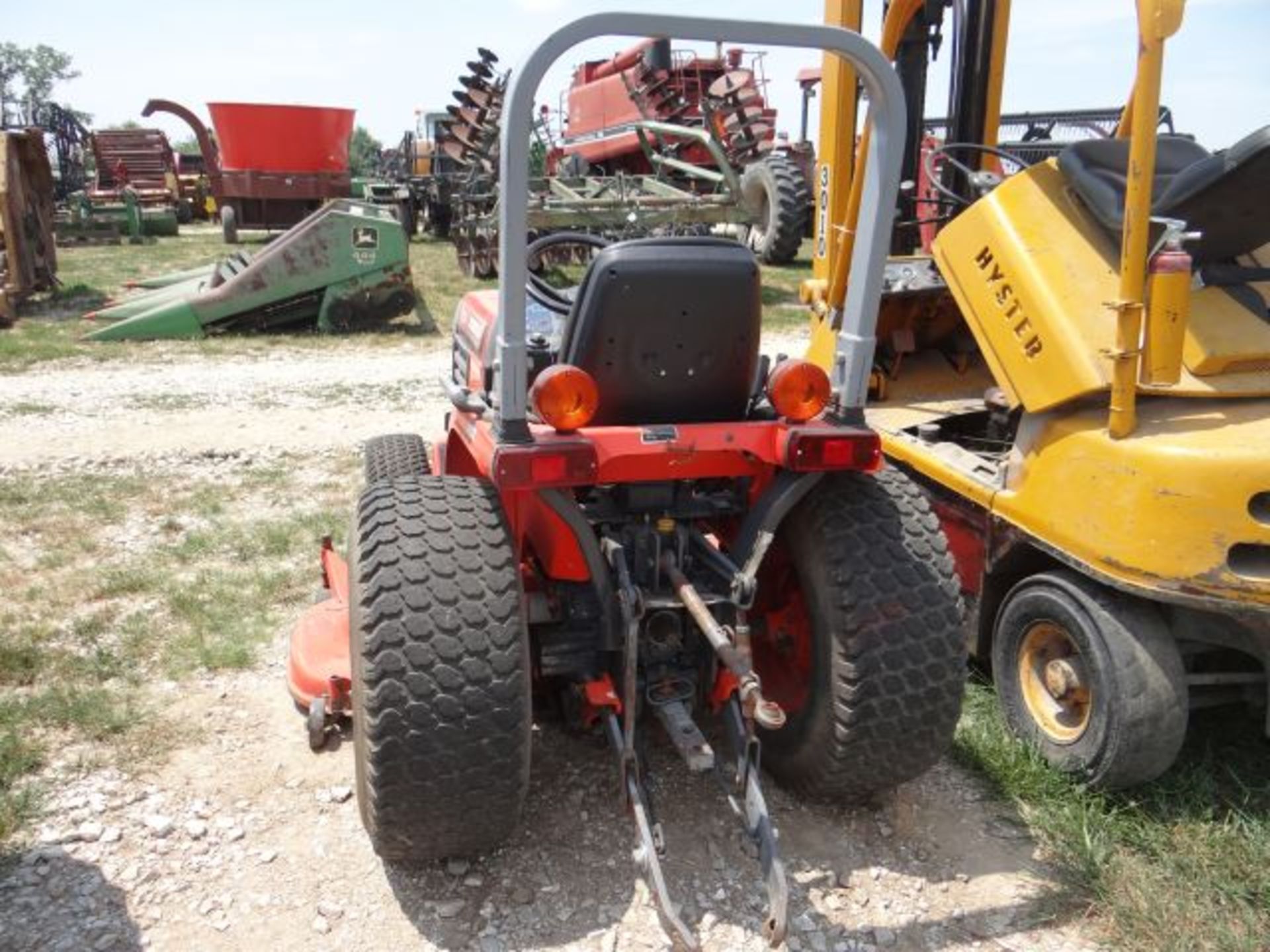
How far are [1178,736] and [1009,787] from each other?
481 mm

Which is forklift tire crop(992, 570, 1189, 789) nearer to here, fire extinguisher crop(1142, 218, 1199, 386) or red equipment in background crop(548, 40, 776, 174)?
fire extinguisher crop(1142, 218, 1199, 386)

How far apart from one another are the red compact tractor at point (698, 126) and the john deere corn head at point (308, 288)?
410 centimetres

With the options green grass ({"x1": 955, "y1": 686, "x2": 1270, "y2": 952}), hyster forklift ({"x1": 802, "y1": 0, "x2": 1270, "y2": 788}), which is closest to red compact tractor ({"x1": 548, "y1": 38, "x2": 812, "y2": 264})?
hyster forklift ({"x1": 802, "y1": 0, "x2": 1270, "y2": 788})

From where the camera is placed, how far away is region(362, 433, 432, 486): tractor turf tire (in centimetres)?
449

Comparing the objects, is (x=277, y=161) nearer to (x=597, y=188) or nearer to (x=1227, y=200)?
(x=597, y=188)

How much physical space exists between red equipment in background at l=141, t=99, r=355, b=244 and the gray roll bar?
14.8m

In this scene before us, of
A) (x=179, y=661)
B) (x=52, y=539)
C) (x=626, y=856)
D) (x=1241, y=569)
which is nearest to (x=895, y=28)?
(x=1241, y=569)

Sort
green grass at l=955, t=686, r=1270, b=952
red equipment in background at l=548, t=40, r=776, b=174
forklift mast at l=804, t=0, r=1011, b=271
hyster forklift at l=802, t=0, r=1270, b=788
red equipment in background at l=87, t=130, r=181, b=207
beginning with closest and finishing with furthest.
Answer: green grass at l=955, t=686, r=1270, b=952 → hyster forklift at l=802, t=0, r=1270, b=788 → forklift mast at l=804, t=0, r=1011, b=271 → red equipment in background at l=548, t=40, r=776, b=174 → red equipment in background at l=87, t=130, r=181, b=207

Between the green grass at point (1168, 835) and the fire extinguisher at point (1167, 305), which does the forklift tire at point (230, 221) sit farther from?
the fire extinguisher at point (1167, 305)

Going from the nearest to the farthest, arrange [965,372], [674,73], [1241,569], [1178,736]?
[1241,569] → [1178,736] → [965,372] → [674,73]

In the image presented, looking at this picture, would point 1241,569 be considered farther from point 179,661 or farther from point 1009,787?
point 179,661

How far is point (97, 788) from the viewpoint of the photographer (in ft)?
9.55

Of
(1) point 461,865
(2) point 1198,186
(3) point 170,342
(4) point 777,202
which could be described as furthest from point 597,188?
(1) point 461,865

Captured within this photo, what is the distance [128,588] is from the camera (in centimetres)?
420
